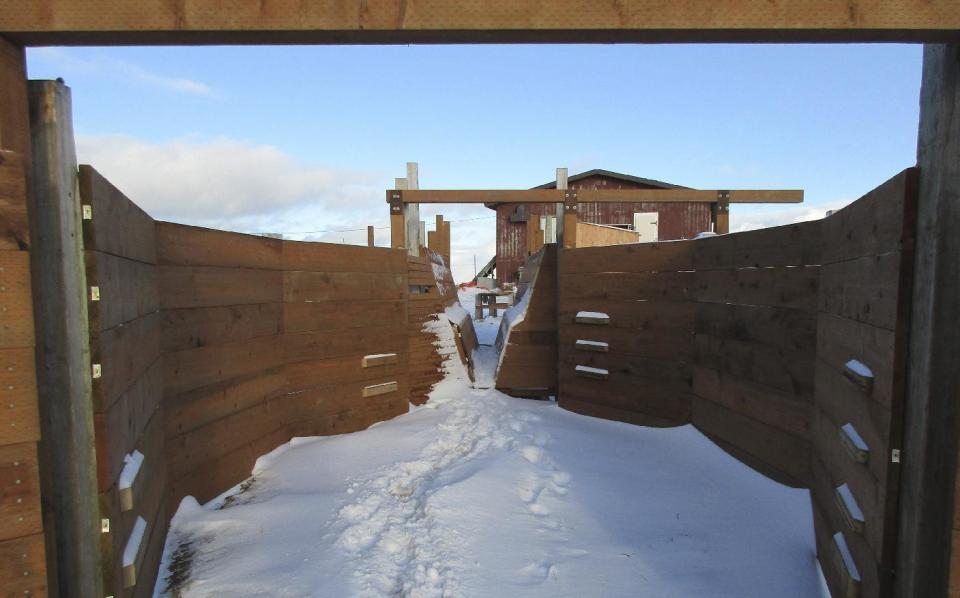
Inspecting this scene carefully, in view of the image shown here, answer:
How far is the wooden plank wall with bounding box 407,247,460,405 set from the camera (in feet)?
19.7

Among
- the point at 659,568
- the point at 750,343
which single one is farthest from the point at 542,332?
the point at 659,568

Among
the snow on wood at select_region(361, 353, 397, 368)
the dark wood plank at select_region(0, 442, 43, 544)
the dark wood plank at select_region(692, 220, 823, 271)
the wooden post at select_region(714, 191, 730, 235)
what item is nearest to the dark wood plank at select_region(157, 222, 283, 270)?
the snow on wood at select_region(361, 353, 397, 368)

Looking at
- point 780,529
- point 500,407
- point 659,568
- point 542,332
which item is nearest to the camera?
point 659,568

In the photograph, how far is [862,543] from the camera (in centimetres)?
213

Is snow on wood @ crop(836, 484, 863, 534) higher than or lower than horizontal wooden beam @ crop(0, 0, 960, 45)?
lower

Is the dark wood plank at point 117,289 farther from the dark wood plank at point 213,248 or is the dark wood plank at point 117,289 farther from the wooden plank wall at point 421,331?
the wooden plank wall at point 421,331

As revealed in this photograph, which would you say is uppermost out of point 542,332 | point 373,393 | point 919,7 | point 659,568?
point 919,7

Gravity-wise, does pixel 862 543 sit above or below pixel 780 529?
above

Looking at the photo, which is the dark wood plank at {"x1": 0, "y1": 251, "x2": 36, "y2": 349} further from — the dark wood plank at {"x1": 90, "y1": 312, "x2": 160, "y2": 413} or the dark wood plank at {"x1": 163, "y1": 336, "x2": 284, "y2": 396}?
the dark wood plank at {"x1": 163, "y1": 336, "x2": 284, "y2": 396}

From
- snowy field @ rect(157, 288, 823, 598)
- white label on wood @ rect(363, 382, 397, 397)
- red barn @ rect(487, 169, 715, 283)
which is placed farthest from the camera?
red barn @ rect(487, 169, 715, 283)

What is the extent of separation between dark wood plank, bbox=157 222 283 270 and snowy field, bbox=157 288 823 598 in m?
1.70

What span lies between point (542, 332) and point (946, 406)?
490cm

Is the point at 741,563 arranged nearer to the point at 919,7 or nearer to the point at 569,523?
the point at 569,523

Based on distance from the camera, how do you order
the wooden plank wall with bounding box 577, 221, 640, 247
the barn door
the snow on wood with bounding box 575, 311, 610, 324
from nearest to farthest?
the snow on wood with bounding box 575, 311, 610, 324, the wooden plank wall with bounding box 577, 221, 640, 247, the barn door
